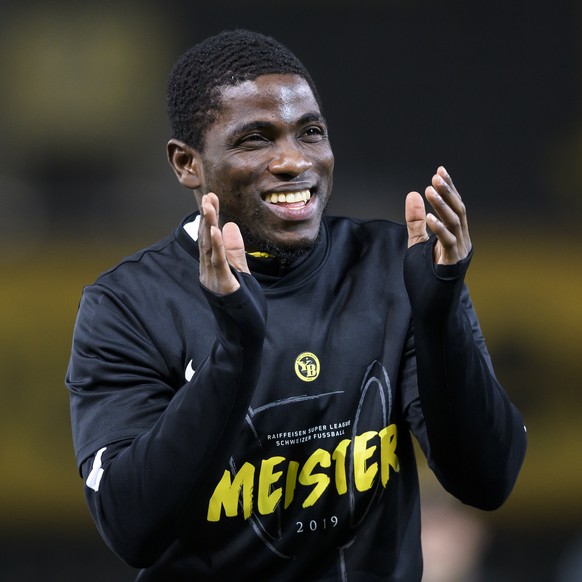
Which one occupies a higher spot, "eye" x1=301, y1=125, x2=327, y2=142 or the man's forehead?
the man's forehead

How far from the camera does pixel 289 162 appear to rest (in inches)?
98.0

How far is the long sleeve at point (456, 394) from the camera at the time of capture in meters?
2.32

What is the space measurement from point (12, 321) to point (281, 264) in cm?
295

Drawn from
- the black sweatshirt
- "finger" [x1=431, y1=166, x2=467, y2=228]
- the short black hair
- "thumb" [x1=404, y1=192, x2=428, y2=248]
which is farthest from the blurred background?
"finger" [x1=431, y1=166, x2=467, y2=228]

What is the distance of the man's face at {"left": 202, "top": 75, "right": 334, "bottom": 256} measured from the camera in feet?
8.22

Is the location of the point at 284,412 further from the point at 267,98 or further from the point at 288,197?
the point at 267,98

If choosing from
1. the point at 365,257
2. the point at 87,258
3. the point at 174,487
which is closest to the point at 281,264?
the point at 365,257

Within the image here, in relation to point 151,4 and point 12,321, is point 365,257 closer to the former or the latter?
point 12,321

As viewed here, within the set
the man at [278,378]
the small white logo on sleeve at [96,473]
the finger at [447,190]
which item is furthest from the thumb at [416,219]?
the small white logo on sleeve at [96,473]

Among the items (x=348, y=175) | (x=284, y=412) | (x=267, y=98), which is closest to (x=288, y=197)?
(x=267, y=98)

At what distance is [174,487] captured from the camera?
226cm

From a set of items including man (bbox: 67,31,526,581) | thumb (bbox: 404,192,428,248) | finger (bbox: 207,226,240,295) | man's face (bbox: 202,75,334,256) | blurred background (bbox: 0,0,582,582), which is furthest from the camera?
blurred background (bbox: 0,0,582,582)

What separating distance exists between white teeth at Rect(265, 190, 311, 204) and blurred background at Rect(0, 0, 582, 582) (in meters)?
2.80

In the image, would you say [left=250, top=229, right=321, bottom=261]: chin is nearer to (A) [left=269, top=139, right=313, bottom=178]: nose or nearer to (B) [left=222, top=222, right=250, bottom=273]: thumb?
(A) [left=269, top=139, right=313, bottom=178]: nose
